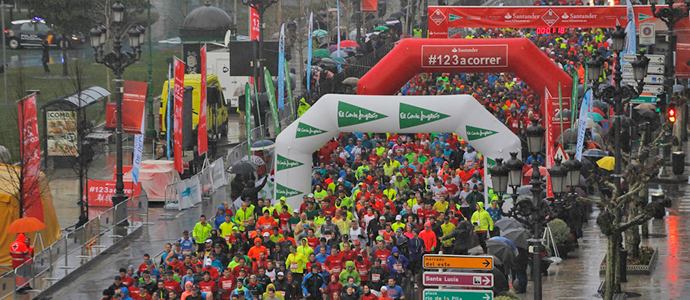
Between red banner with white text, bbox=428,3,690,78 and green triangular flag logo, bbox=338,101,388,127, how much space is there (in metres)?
14.4

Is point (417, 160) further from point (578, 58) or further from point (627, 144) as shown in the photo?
point (578, 58)

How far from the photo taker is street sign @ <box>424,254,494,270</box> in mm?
14508

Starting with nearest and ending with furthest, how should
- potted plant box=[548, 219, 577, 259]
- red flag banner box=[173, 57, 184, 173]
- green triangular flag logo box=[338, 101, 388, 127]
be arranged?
1. potted plant box=[548, 219, 577, 259]
2. green triangular flag logo box=[338, 101, 388, 127]
3. red flag banner box=[173, 57, 184, 173]

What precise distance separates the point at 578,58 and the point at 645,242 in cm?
2089

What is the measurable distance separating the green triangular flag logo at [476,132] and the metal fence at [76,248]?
861cm

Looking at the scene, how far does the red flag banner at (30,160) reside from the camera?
25.0m

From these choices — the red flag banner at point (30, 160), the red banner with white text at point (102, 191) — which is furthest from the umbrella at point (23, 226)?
the red banner with white text at point (102, 191)

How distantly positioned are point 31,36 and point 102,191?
3375 cm

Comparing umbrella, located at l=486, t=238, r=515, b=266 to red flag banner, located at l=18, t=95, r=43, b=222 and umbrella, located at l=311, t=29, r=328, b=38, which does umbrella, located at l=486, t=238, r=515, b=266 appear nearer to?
red flag banner, located at l=18, t=95, r=43, b=222

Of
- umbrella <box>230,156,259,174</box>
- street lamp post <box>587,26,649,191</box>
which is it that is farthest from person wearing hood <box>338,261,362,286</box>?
umbrella <box>230,156,259,174</box>

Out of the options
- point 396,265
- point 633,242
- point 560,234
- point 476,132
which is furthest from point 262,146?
point 633,242

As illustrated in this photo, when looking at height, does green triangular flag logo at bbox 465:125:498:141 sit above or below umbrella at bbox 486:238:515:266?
above

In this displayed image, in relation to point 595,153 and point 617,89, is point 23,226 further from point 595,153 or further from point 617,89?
point 595,153

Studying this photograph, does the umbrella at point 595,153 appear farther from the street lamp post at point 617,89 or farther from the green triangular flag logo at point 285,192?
the green triangular flag logo at point 285,192
